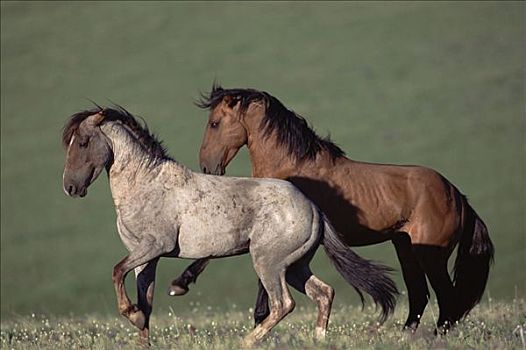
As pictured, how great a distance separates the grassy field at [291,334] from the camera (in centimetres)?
739

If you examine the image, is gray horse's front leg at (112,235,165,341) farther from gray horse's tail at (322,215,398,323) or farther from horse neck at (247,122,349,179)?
horse neck at (247,122,349,179)

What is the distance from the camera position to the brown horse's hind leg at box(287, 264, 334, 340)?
8.28 m

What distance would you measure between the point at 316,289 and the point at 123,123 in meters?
1.79

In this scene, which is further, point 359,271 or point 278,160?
point 278,160

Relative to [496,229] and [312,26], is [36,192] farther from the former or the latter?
[312,26]

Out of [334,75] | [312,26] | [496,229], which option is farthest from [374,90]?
[496,229]

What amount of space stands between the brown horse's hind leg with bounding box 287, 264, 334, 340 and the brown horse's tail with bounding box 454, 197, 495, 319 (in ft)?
7.54

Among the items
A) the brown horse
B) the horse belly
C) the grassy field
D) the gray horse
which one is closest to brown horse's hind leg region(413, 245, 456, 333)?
the brown horse

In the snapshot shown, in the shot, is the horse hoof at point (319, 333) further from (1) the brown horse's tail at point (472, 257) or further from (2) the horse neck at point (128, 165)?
(1) the brown horse's tail at point (472, 257)

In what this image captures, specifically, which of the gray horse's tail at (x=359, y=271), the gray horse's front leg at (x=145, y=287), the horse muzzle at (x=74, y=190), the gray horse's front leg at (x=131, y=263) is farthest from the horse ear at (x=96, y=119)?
the gray horse's tail at (x=359, y=271)

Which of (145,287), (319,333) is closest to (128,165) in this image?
(145,287)

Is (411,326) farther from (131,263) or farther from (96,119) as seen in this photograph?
(96,119)

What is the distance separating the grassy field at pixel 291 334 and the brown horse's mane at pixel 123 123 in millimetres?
1331

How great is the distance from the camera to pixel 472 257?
1039 centimetres
